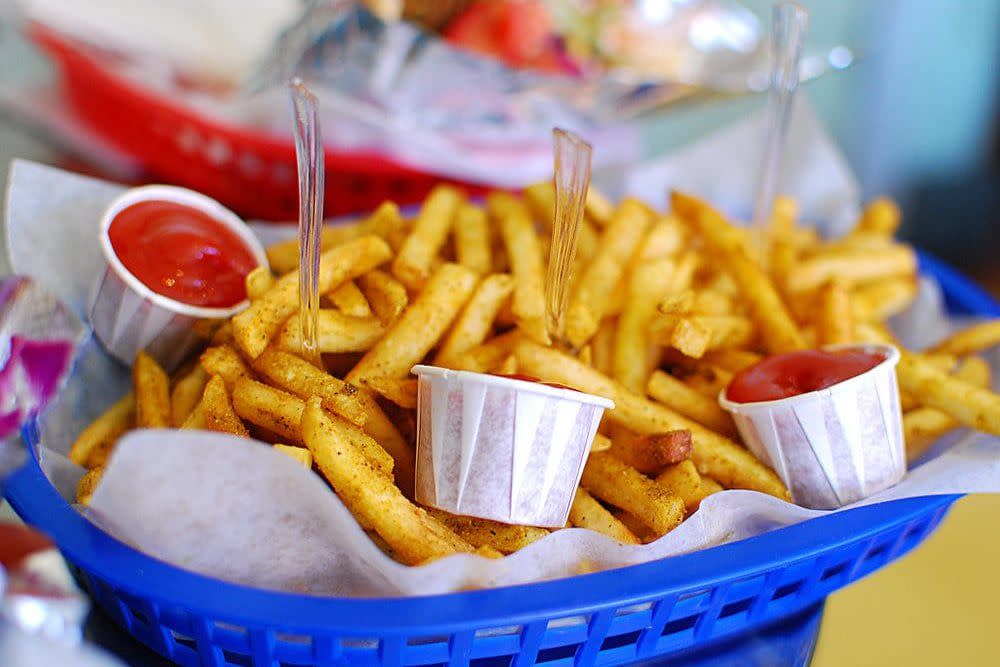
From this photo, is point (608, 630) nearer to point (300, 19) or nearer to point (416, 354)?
point (416, 354)

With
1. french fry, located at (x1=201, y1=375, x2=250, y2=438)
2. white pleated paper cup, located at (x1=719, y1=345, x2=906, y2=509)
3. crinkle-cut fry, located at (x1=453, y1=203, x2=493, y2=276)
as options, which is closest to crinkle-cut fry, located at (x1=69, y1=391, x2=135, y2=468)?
french fry, located at (x1=201, y1=375, x2=250, y2=438)

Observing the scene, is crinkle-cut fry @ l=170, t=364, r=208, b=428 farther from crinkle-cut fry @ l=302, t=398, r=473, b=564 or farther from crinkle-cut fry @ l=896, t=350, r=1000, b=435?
crinkle-cut fry @ l=896, t=350, r=1000, b=435

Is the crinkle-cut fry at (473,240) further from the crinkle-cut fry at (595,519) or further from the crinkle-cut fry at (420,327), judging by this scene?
the crinkle-cut fry at (595,519)

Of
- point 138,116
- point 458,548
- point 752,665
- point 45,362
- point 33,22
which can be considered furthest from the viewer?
point 33,22

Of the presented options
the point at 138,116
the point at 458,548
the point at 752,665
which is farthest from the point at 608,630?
the point at 138,116

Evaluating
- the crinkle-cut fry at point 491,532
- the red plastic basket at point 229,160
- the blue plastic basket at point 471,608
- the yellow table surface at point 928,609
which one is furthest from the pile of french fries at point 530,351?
the red plastic basket at point 229,160

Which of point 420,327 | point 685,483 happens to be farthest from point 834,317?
point 420,327
